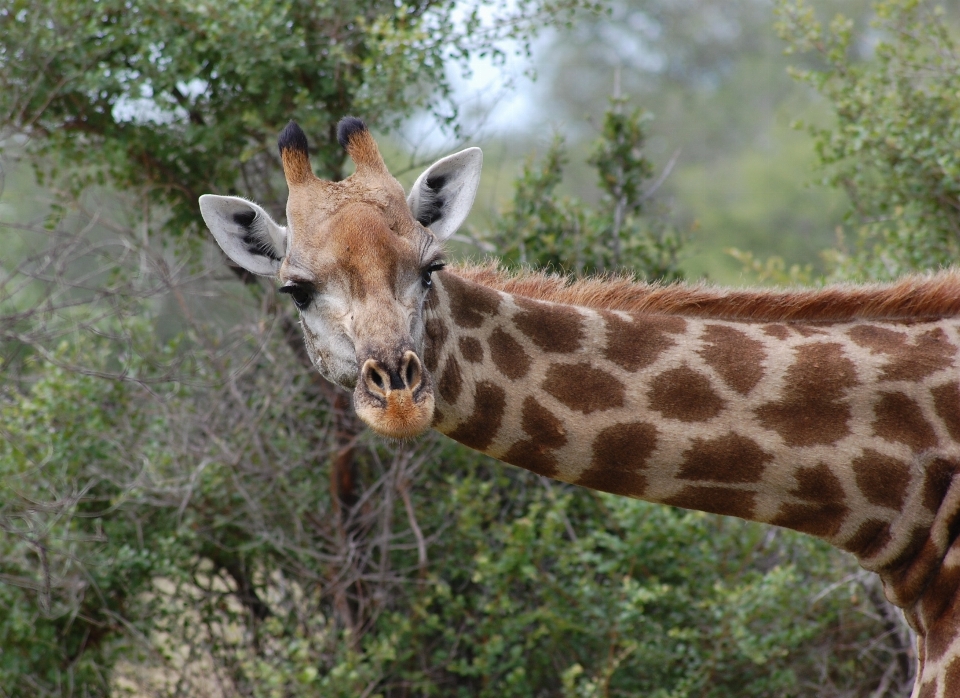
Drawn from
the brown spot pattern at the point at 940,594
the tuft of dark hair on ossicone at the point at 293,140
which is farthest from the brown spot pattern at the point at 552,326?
the brown spot pattern at the point at 940,594

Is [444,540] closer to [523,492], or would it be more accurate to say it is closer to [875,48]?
[523,492]

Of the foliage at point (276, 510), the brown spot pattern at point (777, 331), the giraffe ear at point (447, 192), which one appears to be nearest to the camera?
the brown spot pattern at point (777, 331)

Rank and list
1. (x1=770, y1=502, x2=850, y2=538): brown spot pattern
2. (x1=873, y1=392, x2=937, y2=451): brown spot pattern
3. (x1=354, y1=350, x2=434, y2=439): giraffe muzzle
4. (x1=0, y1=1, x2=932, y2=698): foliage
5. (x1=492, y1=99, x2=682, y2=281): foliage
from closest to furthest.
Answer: (x1=354, y1=350, x2=434, y2=439): giraffe muzzle < (x1=873, y1=392, x2=937, y2=451): brown spot pattern < (x1=770, y1=502, x2=850, y2=538): brown spot pattern < (x1=0, y1=1, x2=932, y2=698): foliage < (x1=492, y1=99, x2=682, y2=281): foliage

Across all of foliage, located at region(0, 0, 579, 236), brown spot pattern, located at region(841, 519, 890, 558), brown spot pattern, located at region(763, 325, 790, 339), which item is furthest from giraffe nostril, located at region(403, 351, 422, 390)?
foliage, located at region(0, 0, 579, 236)

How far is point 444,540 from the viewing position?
6.93m

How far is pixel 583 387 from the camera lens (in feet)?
12.7

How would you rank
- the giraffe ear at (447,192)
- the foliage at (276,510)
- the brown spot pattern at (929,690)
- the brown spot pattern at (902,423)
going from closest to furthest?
the brown spot pattern at (929,690) < the brown spot pattern at (902,423) < the giraffe ear at (447,192) < the foliage at (276,510)

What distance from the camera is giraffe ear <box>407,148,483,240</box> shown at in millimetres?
4035

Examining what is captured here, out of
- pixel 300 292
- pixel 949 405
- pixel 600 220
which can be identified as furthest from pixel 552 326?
pixel 600 220

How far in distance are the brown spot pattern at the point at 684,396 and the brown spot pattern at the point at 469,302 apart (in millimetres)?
644

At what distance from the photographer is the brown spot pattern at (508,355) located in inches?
154

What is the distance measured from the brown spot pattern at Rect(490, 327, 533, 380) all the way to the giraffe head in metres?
0.35

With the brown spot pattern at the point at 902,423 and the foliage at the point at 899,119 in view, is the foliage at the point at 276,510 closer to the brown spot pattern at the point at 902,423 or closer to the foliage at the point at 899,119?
the foliage at the point at 899,119

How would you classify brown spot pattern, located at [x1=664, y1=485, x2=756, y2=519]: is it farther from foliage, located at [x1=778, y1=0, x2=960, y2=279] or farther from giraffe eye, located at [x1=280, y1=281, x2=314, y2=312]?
foliage, located at [x1=778, y1=0, x2=960, y2=279]
